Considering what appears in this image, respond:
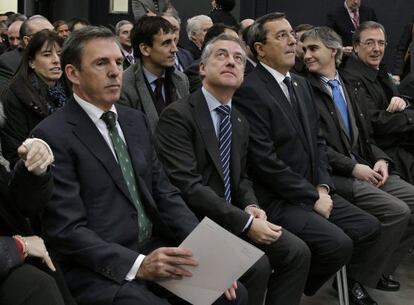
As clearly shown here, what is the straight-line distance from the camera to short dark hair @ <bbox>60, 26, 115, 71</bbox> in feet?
9.02

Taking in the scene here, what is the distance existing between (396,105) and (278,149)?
1363mm

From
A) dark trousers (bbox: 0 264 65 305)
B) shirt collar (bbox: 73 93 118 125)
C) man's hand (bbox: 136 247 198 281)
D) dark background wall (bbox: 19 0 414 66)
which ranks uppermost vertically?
shirt collar (bbox: 73 93 118 125)

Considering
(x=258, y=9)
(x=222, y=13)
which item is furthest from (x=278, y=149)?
(x=258, y=9)

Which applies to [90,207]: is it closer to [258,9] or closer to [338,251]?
[338,251]

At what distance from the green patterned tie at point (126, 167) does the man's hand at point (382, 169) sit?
1974mm

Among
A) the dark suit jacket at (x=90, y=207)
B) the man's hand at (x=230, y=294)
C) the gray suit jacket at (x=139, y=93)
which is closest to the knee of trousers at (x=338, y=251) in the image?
the man's hand at (x=230, y=294)

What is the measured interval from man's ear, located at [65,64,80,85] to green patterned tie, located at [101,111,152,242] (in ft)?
0.60

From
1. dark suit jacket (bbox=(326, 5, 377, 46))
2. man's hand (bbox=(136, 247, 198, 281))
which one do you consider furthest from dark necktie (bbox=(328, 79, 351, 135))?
dark suit jacket (bbox=(326, 5, 377, 46))

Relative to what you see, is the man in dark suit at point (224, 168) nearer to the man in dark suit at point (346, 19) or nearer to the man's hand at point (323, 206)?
the man's hand at point (323, 206)

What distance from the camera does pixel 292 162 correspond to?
3.70m

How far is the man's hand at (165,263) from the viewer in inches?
97.2

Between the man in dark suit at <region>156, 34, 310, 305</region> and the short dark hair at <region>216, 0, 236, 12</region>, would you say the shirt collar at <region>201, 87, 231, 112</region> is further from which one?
the short dark hair at <region>216, 0, 236, 12</region>

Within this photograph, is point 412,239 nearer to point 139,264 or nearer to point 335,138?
point 335,138

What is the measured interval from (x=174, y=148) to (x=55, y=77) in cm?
120
